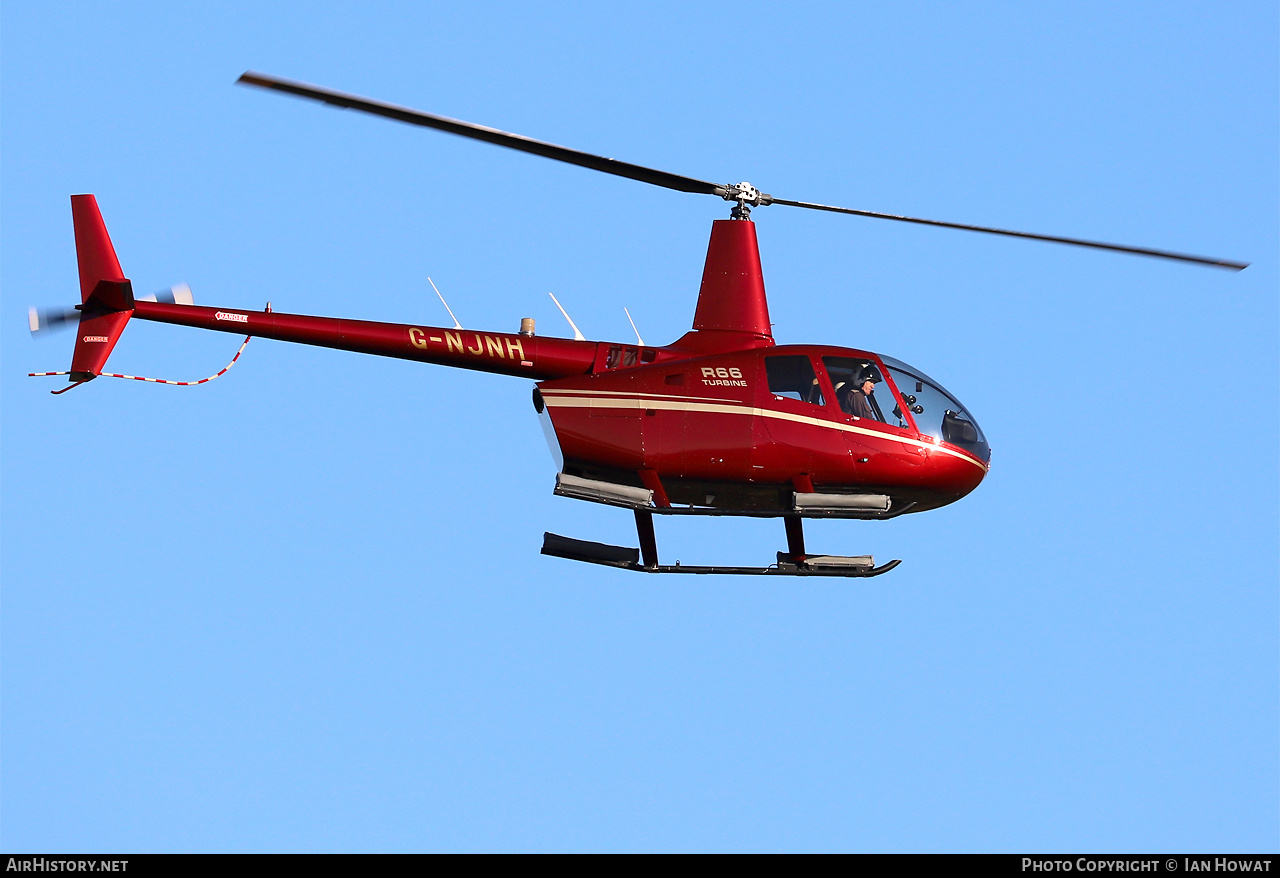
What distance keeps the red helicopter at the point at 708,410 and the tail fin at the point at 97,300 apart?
0.10 ft

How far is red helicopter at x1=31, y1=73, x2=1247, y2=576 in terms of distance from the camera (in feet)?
75.2

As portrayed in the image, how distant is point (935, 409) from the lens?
925 inches

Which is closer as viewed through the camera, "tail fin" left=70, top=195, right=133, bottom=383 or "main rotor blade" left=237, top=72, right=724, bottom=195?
"main rotor blade" left=237, top=72, right=724, bottom=195

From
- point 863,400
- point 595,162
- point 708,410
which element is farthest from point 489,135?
point 863,400

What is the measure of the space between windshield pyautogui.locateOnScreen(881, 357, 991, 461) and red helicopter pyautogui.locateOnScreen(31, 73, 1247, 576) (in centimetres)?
2

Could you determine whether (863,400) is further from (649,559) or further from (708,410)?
(649,559)

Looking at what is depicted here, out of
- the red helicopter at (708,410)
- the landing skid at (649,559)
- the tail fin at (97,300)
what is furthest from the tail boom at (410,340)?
the landing skid at (649,559)

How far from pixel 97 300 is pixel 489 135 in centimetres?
756

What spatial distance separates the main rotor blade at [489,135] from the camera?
18.1 meters

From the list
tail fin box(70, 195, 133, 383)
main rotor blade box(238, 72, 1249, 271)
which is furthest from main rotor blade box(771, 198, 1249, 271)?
tail fin box(70, 195, 133, 383)

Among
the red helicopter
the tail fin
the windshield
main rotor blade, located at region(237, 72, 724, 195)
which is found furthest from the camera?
the tail fin

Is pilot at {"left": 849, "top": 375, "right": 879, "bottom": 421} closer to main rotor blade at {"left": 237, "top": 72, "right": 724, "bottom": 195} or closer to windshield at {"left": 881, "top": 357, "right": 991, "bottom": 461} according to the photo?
windshield at {"left": 881, "top": 357, "right": 991, "bottom": 461}
